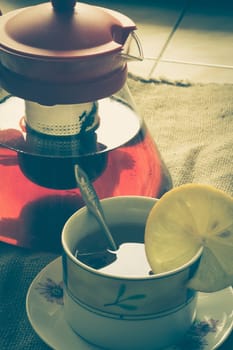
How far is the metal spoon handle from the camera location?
0.40 meters

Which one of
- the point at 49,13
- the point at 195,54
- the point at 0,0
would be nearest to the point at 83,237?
the point at 49,13

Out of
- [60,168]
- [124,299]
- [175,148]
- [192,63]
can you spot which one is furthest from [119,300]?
[192,63]

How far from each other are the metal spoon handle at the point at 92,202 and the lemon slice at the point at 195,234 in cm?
4

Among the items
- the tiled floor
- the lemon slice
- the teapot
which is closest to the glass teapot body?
the teapot

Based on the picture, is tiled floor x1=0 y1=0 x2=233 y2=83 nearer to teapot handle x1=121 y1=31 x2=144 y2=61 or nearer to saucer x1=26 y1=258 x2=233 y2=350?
teapot handle x1=121 y1=31 x2=144 y2=61

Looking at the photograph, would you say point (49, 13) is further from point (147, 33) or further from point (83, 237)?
point (147, 33)

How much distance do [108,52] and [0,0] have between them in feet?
2.51

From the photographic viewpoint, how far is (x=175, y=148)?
26.0 inches

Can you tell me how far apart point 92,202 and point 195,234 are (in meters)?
0.07

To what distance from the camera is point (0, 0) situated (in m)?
1.13

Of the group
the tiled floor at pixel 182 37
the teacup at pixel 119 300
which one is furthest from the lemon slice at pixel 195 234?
the tiled floor at pixel 182 37

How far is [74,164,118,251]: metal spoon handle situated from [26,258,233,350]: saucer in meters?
0.05

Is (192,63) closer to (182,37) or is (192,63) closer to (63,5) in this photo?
(182,37)

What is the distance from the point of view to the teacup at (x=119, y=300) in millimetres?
359
